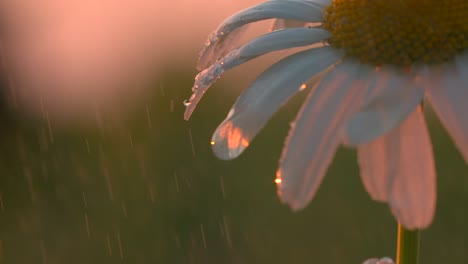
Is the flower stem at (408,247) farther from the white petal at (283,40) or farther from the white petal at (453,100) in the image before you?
the white petal at (283,40)

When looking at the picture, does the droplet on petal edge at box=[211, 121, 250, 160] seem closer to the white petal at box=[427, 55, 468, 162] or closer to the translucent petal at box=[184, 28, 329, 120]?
the translucent petal at box=[184, 28, 329, 120]

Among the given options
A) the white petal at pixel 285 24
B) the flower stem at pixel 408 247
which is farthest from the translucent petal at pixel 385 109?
the white petal at pixel 285 24

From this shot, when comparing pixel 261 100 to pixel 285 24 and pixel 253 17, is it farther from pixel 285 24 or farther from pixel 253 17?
pixel 285 24

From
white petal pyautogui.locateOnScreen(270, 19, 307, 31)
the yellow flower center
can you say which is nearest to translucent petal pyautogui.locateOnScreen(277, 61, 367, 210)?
the yellow flower center

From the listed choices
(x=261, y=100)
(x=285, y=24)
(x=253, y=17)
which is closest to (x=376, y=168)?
(x=261, y=100)

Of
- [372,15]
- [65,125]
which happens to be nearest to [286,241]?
[65,125]

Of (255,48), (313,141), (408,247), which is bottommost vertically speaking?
(408,247)
